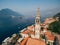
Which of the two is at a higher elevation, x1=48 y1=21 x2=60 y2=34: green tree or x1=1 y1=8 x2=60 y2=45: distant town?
x1=48 y1=21 x2=60 y2=34: green tree

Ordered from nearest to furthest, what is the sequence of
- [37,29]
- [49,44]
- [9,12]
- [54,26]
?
[37,29]
[49,44]
[54,26]
[9,12]

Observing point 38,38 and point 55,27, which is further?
point 55,27

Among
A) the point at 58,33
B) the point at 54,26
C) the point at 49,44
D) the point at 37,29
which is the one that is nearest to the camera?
the point at 37,29

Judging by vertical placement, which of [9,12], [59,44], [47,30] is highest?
[9,12]

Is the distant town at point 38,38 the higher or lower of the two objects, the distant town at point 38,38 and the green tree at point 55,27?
the lower

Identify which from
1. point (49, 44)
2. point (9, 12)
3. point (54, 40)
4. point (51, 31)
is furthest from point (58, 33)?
point (9, 12)

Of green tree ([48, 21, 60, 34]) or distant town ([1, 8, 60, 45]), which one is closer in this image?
distant town ([1, 8, 60, 45])

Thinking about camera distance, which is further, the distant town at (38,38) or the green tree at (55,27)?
the green tree at (55,27)

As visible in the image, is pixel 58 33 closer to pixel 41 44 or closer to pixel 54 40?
pixel 54 40

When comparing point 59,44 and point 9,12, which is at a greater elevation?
point 9,12

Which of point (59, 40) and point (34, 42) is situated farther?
point (59, 40)

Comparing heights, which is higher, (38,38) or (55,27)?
(55,27)
